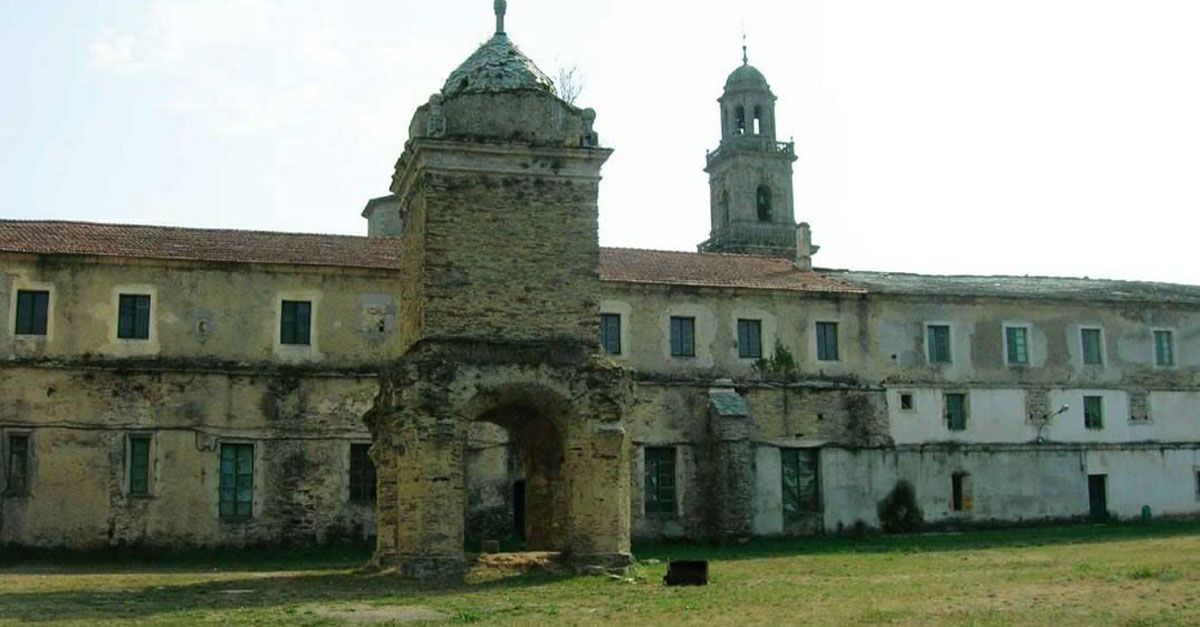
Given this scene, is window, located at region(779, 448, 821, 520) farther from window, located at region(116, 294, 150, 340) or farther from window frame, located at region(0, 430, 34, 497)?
window frame, located at region(0, 430, 34, 497)

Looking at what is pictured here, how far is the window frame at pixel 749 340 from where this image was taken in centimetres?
3694

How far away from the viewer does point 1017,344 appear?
1566 inches

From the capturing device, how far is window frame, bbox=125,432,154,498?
31.0m

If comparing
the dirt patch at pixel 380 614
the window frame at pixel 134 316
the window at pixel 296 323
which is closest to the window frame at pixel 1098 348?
the window at pixel 296 323

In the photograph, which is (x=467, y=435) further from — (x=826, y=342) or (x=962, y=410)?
(x=962, y=410)

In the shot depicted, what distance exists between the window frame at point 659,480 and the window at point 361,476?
726 cm

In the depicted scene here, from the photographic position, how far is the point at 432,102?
23.2 m

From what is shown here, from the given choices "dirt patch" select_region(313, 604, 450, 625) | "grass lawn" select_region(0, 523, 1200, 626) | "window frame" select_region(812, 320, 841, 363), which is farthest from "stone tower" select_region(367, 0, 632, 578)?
"window frame" select_region(812, 320, 841, 363)

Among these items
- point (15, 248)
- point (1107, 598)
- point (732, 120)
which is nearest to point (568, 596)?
point (1107, 598)

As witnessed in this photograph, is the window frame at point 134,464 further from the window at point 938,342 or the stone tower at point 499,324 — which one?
the window at point 938,342

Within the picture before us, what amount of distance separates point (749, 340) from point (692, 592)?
725 inches

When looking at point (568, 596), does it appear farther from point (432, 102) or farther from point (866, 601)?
point (432, 102)

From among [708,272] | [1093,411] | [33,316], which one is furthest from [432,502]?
[1093,411]

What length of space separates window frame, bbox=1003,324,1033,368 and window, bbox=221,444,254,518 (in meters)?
22.2
